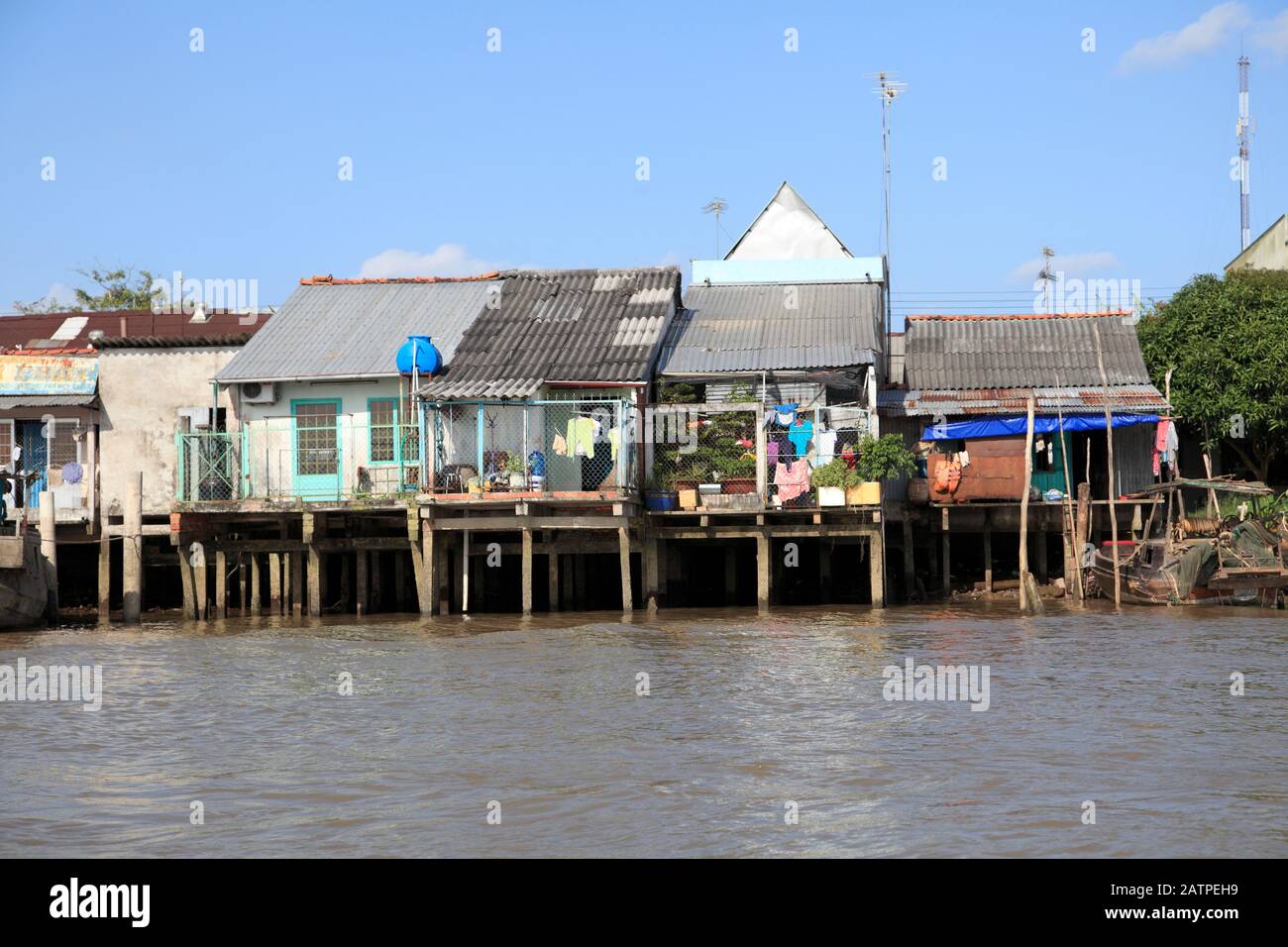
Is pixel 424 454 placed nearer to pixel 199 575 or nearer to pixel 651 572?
pixel 651 572

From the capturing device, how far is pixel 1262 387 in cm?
2603

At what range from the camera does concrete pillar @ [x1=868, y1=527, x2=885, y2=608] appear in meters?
23.0

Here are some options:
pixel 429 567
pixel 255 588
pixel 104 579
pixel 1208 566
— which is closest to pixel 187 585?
pixel 255 588

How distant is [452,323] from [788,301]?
6551mm

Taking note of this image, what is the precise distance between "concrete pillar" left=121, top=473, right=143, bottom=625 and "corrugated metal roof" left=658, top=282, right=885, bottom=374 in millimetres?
8967

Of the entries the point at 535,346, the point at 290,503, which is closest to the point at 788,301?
the point at 535,346

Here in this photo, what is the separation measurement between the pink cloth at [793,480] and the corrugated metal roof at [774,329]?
244cm

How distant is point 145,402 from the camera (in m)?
26.5

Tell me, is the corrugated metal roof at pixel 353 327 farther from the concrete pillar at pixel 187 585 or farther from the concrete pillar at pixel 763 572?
the concrete pillar at pixel 763 572

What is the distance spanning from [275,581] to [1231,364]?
57.8 ft

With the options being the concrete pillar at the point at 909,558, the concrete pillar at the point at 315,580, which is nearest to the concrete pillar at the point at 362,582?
the concrete pillar at the point at 315,580

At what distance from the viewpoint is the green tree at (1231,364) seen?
84.8 feet

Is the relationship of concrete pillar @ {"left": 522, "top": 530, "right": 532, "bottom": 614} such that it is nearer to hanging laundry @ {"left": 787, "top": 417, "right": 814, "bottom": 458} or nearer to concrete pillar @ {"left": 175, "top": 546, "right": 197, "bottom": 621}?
hanging laundry @ {"left": 787, "top": 417, "right": 814, "bottom": 458}
